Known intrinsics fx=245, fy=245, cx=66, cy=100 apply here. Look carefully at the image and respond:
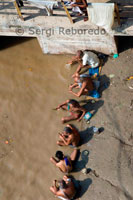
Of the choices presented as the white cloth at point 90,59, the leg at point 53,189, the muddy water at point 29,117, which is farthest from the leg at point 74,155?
the white cloth at point 90,59

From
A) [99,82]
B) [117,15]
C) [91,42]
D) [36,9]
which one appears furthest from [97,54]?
[36,9]

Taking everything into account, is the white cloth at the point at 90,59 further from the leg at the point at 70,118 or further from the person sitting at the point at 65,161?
the person sitting at the point at 65,161

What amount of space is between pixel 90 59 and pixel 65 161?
9.80ft

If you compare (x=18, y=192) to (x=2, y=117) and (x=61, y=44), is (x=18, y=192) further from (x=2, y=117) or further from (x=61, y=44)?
(x=61, y=44)

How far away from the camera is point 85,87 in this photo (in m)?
6.49

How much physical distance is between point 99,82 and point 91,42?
1.22 meters

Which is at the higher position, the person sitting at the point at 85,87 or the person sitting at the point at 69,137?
the person sitting at the point at 85,87

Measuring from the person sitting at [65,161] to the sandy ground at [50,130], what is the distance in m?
0.19

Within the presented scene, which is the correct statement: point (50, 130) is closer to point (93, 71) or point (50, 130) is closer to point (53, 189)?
point (53, 189)

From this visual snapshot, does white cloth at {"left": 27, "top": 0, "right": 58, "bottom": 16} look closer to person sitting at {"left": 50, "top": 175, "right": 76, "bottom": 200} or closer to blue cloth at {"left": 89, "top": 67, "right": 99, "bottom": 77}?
blue cloth at {"left": 89, "top": 67, "right": 99, "bottom": 77}

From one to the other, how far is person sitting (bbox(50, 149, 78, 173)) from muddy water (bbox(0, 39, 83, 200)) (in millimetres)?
276

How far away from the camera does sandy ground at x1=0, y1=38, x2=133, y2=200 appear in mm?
5695

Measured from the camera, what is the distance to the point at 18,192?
6.12 meters

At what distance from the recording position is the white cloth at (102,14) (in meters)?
5.86
